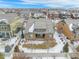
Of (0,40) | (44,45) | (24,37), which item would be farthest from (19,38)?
(44,45)

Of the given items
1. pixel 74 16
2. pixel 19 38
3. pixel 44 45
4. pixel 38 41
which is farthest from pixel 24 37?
pixel 74 16

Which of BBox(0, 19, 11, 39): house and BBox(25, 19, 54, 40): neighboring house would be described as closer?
BBox(25, 19, 54, 40): neighboring house

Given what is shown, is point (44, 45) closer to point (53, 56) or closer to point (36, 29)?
point (53, 56)

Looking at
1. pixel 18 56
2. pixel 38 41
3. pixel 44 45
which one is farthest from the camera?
pixel 38 41

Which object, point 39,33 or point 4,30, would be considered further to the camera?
point 4,30

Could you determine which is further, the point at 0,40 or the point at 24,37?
the point at 24,37

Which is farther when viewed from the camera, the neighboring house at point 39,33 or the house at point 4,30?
the house at point 4,30

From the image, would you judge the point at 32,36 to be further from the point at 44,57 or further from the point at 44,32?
the point at 44,57

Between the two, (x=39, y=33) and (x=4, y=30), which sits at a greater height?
(x=4, y=30)

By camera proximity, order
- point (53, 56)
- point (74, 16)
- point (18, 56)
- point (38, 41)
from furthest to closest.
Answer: point (74, 16) → point (38, 41) → point (53, 56) → point (18, 56)
